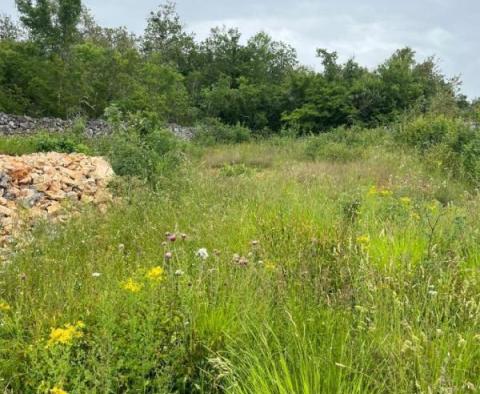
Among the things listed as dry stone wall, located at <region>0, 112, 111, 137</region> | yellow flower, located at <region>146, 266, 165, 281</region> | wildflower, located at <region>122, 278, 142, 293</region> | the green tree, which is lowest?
wildflower, located at <region>122, 278, 142, 293</region>

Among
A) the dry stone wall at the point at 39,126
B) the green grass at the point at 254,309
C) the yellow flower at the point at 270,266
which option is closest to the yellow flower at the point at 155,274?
the green grass at the point at 254,309

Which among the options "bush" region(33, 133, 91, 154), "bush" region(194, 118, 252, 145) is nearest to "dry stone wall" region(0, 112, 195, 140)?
"bush" region(194, 118, 252, 145)

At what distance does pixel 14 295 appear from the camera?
2.81 m

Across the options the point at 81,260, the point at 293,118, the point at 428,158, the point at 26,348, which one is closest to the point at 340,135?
the point at 293,118

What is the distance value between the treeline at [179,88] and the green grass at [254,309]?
1431 centimetres

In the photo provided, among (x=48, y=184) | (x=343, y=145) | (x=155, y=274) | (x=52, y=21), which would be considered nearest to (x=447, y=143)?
(x=343, y=145)

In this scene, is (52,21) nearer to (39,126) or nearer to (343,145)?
(39,126)

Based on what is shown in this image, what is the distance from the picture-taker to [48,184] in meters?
6.30

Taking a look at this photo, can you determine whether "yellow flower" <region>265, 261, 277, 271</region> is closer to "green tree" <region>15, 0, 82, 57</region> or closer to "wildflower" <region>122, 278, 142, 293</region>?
"wildflower" <region>122, 278, 142, 293</region>

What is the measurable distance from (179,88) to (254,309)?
821 inches

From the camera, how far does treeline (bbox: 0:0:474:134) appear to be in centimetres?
1744

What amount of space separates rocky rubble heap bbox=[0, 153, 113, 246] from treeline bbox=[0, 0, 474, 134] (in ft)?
33.1

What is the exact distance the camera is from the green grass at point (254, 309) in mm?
1707

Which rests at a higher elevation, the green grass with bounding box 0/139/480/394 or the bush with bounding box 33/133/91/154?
the bush with bounding box 33/133/91/154
